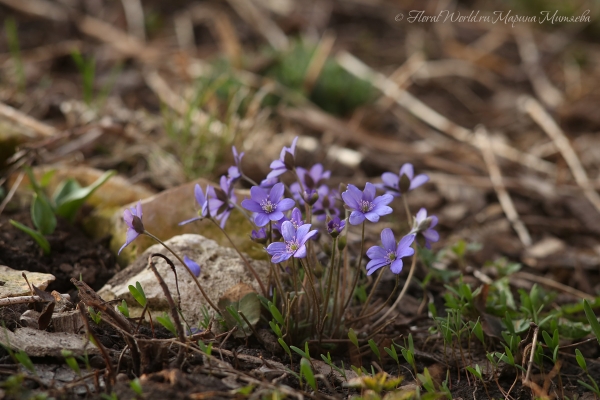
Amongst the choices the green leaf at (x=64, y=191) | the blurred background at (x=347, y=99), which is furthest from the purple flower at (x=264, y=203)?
the blurred background at (x=347, y=99)

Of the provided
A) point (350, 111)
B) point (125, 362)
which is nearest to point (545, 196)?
point (350, 111)

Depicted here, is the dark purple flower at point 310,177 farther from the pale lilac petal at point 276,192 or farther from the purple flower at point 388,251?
the purple flower at point 388,251

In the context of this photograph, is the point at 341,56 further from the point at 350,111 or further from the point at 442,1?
the point at 442,1

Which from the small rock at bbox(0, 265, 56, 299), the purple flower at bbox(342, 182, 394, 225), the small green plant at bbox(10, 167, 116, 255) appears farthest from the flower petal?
the small green plant at bbox(10, 167, 116, 255)

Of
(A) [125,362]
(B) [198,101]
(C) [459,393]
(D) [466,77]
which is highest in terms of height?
(D) [466,77]

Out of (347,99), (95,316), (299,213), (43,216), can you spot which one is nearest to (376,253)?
(299,213)

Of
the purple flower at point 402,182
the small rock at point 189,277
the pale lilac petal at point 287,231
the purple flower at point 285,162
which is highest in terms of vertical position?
the purple flower at point 285,162
